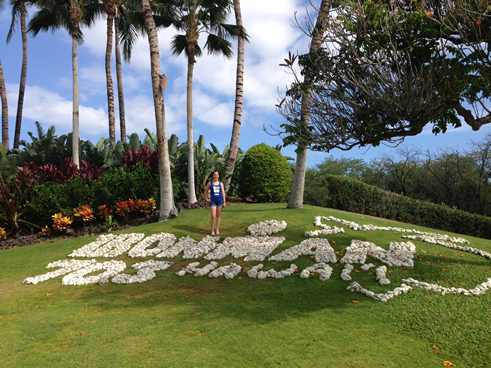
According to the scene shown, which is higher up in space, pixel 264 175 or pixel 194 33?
pixel 194 33

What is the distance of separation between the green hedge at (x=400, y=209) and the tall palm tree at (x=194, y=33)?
727 centimetres

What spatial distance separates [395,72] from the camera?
712 cm

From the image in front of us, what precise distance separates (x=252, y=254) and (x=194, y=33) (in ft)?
39.3

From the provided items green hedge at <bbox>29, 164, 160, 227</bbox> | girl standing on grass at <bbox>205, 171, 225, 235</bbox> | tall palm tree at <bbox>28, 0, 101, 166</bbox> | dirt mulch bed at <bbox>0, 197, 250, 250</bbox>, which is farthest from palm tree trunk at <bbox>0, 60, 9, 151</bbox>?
girl standing on grass at <bbox>205, 171, 225, 235</bbox>

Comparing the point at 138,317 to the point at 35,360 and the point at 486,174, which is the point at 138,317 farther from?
the point at 486,174

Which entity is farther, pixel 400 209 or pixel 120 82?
pixel 120 82

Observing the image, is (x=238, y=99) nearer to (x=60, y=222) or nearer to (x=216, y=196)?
(x=216, y=196)

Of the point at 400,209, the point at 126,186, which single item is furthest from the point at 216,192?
the point at 400,209

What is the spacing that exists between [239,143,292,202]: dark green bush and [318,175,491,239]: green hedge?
2.50m

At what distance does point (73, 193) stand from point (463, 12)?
45.4ft

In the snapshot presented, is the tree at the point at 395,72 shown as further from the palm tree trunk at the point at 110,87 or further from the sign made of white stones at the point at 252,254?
the palm tree trunk at the point at 110,87

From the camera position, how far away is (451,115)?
835 centimetres

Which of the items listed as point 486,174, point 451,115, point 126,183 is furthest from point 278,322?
point 486,174

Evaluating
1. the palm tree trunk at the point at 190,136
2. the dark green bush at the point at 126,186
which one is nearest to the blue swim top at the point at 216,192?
the dark green bush at the point at 126,186
